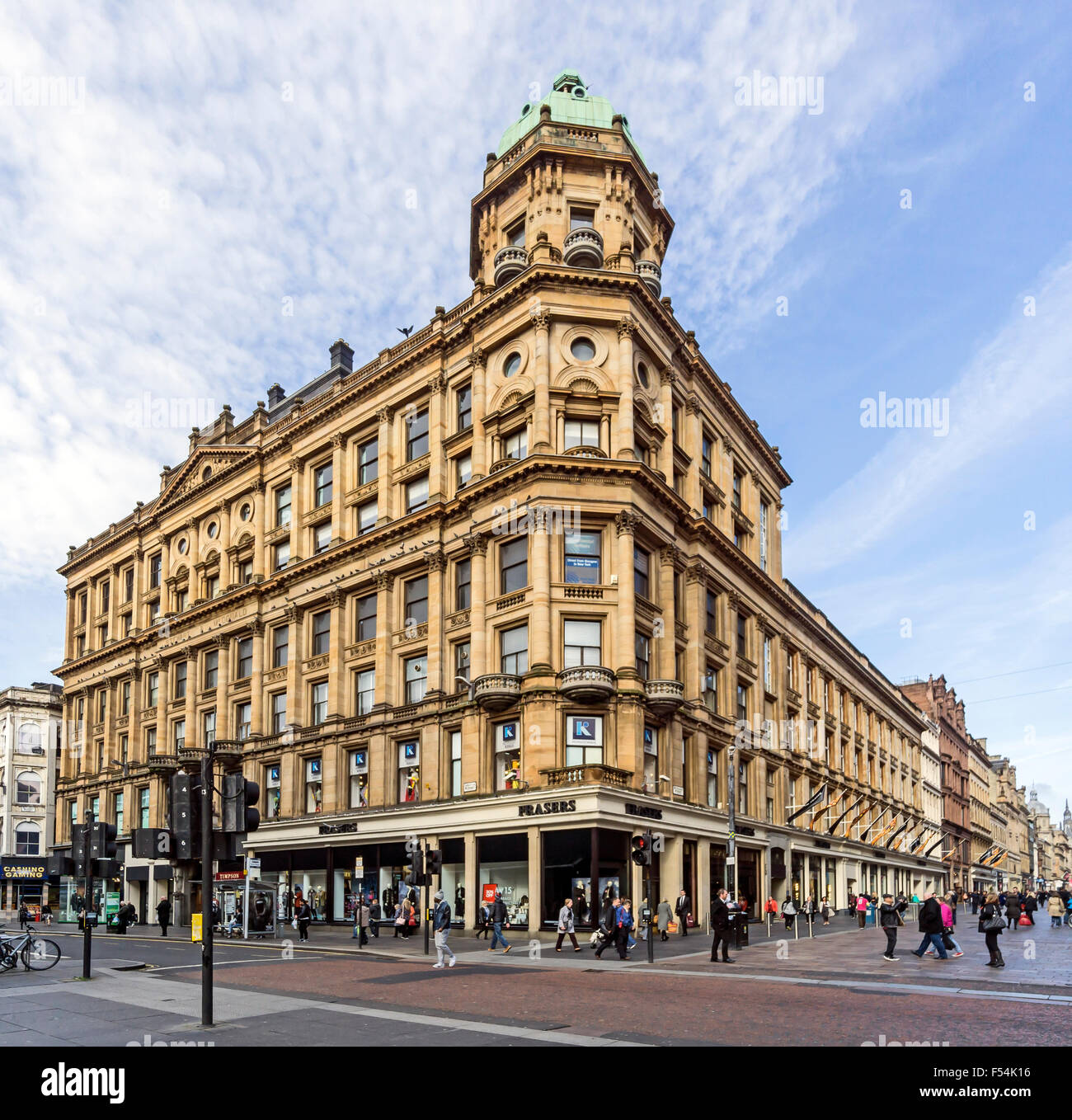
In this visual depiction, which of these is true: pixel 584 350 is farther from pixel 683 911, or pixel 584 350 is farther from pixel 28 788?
pixel 28 788

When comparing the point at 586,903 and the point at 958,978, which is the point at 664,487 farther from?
the point at 958,978

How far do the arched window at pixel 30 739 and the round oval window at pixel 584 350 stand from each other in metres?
64.7

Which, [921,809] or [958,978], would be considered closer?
[958,978]

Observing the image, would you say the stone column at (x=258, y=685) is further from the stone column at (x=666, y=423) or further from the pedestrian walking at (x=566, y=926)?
the pedestrian walking at (x=566, y=926)

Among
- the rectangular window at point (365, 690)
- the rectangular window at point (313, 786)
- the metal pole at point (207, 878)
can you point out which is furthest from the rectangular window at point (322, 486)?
the metal pole at point (207, 878)

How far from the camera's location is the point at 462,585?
44781mm

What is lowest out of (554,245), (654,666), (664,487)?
Result: (654,666)

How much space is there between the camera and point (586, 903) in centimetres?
3591

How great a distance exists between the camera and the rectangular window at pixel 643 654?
41531 mm

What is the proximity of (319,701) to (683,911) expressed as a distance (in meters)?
21.6

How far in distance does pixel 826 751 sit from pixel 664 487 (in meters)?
34.4

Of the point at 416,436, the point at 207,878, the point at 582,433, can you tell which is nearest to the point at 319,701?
the point at 416,436

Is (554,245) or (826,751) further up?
(554,245)
